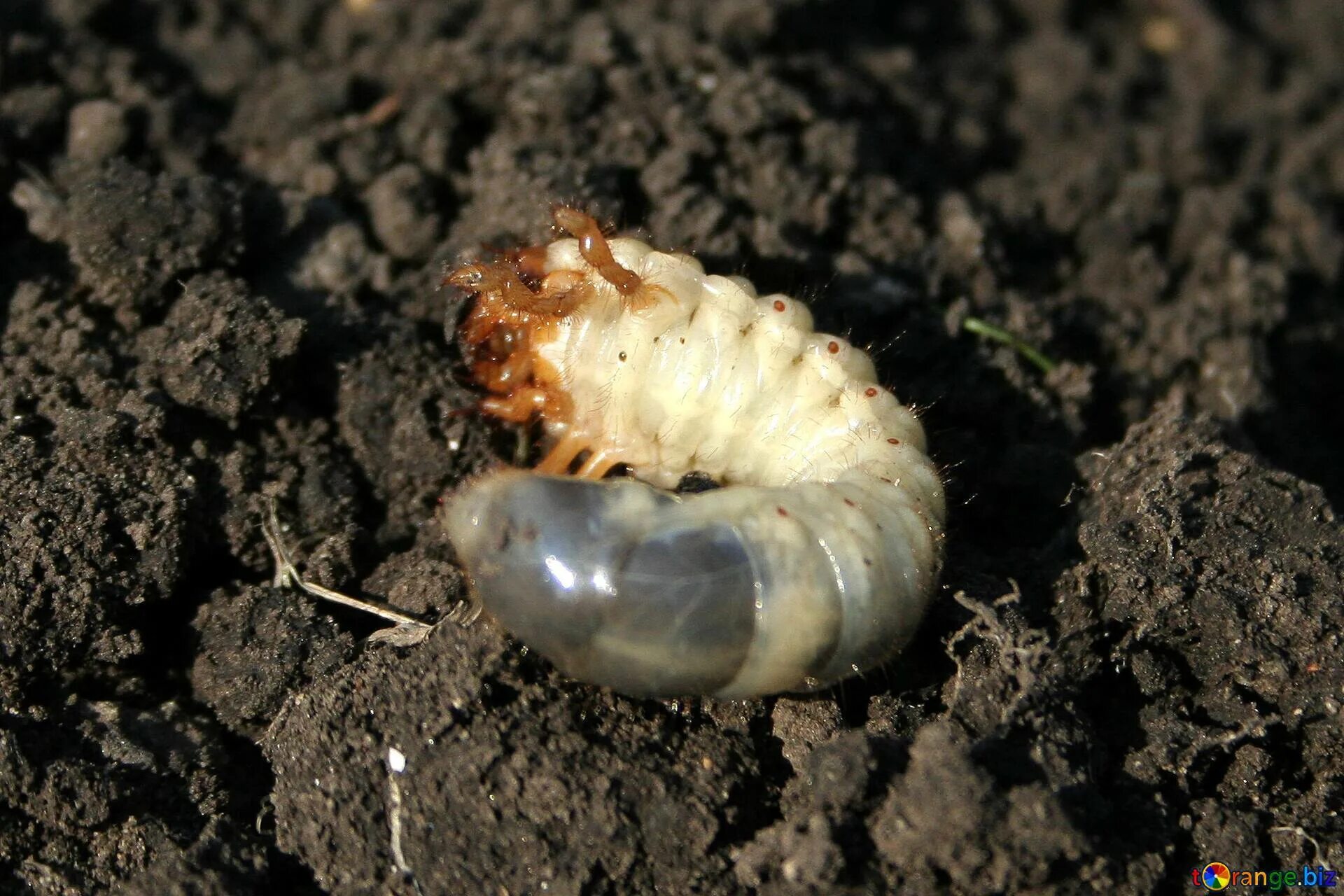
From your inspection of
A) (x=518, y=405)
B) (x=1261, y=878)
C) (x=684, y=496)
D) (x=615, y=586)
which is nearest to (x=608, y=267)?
(x=518, y=405)

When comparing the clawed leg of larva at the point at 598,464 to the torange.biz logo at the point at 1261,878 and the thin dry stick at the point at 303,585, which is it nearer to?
the thin dry stick at the point at 303,585

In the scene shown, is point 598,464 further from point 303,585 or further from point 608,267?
point 303,585

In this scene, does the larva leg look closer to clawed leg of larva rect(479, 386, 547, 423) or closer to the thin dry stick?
clawed leg of larva rect(479, 386, 547, 423)

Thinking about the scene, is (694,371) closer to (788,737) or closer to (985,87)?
(788,737)

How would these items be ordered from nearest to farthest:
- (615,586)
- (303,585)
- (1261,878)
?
(615,586) → (1261,878) → (303,585)

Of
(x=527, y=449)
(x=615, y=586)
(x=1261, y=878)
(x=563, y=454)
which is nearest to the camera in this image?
(x=615, y=586)

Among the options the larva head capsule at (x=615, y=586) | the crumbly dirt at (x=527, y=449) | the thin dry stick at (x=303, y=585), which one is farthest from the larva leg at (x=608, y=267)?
the thin dry stick at (x=303, y=585)

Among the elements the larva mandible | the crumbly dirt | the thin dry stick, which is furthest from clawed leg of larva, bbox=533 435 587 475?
the thin dry stick
